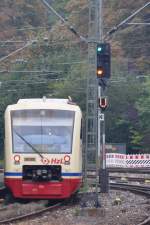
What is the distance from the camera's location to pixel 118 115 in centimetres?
6125

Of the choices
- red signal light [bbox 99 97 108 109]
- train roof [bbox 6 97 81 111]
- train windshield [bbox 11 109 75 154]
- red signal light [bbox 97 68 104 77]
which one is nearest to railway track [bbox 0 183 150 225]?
train windshield [bbox 11 109 75 154]

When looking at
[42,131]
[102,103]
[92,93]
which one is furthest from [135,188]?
[42,131]

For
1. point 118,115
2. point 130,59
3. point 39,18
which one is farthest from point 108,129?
point 39,18

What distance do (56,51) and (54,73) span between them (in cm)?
403

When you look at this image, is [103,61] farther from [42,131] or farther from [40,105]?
[42,131]

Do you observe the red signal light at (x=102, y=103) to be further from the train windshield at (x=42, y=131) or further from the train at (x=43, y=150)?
the train windshield at (x=42, y=131)

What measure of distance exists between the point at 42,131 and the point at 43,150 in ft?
2.00

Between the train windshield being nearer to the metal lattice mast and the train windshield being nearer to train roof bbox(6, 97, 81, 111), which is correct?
train roof bbox(6, 97, 81, 111)

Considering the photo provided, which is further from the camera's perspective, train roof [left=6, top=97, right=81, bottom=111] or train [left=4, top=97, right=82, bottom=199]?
train roof [left=6, top=97, right=81, bottom=111]

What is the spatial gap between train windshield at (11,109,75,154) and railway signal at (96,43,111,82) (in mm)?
1446

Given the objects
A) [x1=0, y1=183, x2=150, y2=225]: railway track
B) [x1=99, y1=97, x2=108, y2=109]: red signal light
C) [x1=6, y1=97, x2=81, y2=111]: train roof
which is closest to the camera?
[x1=0, y1=183, x2=150, y2=225]: railway track

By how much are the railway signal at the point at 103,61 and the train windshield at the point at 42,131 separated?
4.74 feet

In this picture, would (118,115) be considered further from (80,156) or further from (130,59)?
(80,156)

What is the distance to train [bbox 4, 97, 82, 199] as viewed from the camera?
22.5 meters
